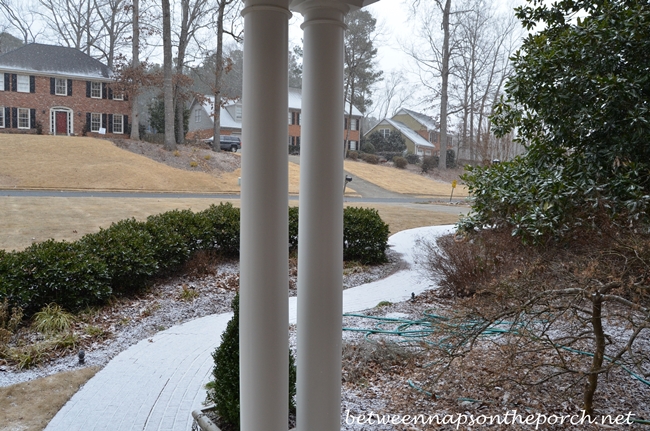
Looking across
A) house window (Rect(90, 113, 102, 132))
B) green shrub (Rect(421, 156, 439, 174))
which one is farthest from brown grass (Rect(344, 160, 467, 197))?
house window (Rect(90, 113, 102, 132))

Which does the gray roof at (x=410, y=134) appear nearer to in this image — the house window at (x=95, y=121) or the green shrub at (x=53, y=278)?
the house window at (x=95, y=121)

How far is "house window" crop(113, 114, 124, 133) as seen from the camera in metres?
18.3

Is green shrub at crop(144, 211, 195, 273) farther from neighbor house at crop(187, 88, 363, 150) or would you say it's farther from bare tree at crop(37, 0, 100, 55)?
neighbor house at crop(187, 88, 363, 150)

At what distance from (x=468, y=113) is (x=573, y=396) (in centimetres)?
1949

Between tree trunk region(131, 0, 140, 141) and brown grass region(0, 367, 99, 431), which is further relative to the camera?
tree trunk region(131, 0, 140, 141)

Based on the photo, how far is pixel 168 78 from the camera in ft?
47.6

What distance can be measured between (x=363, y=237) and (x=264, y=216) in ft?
22.2

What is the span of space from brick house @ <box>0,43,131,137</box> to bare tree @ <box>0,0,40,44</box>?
963 mm

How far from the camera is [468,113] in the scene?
2130cm

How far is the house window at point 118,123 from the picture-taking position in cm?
1827

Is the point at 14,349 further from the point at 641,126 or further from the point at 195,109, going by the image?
the point at 195,109

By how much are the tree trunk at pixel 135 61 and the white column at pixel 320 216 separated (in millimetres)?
12866

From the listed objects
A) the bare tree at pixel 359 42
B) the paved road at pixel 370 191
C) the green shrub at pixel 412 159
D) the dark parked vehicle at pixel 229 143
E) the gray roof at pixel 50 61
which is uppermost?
the bare tree at pixel 359 42

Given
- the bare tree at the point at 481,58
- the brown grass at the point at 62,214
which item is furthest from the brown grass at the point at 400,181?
the brown grass at the point at 62,214
